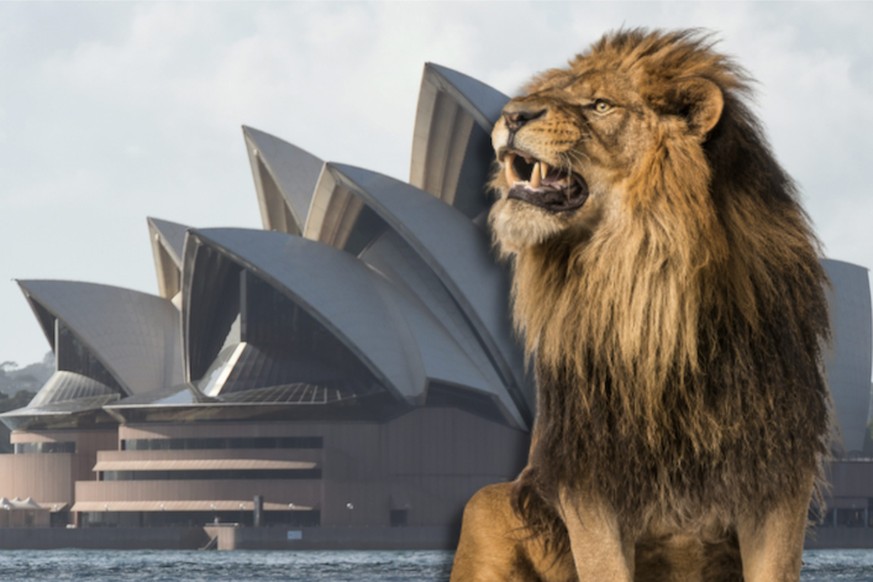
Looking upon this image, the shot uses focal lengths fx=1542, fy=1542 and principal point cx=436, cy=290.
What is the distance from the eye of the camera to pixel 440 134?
40.5 meters

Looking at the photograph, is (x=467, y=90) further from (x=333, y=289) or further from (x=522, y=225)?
(x=522, y=225)

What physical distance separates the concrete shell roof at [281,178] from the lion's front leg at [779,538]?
1582 inches

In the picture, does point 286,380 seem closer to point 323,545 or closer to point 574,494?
point 323,545

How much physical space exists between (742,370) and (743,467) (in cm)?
17

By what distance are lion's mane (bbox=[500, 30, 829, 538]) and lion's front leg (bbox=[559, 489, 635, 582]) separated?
0.08ft

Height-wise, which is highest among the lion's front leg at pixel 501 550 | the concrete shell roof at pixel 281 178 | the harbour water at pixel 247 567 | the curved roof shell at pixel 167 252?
the concrete shell roof at pixel 281 178

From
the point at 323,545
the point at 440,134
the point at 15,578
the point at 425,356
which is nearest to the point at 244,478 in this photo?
the point at 323,545

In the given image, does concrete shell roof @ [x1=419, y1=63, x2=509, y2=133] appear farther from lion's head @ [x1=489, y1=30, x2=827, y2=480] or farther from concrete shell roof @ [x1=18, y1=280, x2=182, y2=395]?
lion's head @ [x1=489, y1=30, x2=827, y2=480]

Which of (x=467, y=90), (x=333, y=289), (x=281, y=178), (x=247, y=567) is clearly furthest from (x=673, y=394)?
(x=281, y=178)

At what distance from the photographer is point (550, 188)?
7.89ft

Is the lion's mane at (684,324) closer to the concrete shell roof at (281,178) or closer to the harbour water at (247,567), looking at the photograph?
the harbour water at (247,567)

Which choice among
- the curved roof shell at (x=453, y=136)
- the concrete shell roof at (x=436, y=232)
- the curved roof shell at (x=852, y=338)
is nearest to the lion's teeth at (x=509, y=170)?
the curved roof shell at (x=453, y=136)

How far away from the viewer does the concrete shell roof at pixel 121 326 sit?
47.0 meters

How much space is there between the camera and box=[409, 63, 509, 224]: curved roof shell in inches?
1526
